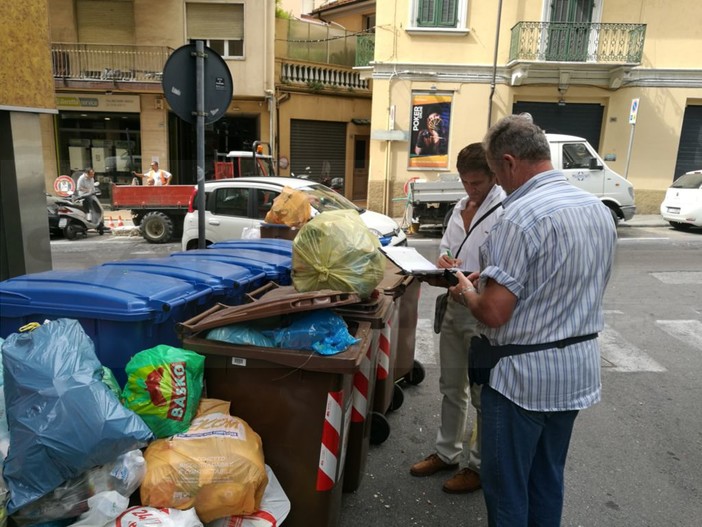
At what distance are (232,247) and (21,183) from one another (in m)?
1.86

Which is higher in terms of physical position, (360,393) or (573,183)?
(573,183)

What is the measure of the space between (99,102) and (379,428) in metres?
17.6

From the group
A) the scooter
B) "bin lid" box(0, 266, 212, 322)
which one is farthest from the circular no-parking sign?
"bin lid" box(0, 266, 212, 322)

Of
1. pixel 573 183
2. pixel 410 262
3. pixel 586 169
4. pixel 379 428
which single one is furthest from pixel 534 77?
pixel 410 262

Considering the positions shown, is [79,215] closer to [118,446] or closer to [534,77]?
Answer: [118,446]

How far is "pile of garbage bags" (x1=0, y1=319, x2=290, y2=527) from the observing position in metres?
2.00

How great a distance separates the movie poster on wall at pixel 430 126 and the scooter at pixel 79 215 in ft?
29.2

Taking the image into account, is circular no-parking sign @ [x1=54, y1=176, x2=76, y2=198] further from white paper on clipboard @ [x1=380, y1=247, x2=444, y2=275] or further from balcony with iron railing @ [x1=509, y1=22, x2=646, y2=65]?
balcony with iron railing @ [x1=509, y1=22, x2=646, y2=65]

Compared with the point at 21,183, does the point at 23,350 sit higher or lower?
lower

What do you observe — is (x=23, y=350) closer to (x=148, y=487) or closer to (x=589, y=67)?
(x=148, y=487)

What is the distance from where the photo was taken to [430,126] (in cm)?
1625

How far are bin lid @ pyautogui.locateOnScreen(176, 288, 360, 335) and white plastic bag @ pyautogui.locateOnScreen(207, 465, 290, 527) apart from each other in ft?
2.37

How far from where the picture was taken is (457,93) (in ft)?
52.6

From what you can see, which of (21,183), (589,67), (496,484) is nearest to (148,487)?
(496,484)
